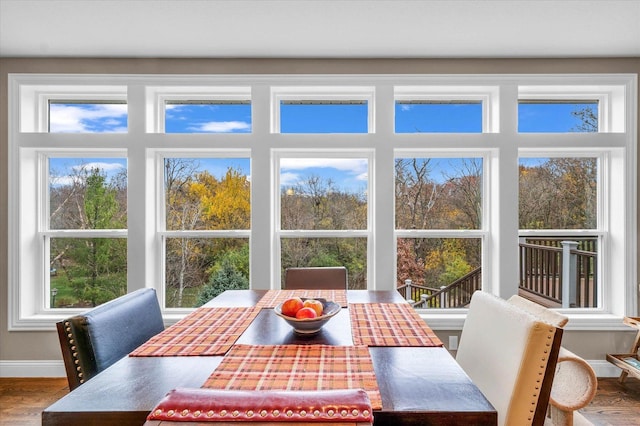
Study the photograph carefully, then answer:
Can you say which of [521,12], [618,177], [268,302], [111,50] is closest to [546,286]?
[618,177]

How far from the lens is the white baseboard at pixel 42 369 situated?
9.94 ft

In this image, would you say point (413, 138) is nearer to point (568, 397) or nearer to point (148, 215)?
point (568, 397)

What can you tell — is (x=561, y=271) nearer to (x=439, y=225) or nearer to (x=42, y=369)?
(x=439, y=225)

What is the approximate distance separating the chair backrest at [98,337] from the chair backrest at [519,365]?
1.41m

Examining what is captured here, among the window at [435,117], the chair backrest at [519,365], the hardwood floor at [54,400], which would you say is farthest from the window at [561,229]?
the chair backrest at [519,365]

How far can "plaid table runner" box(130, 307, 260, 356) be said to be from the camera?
136 centimetres

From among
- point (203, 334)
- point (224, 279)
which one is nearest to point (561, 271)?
point (224, 279)

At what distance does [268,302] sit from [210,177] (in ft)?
5.21

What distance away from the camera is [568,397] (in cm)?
165

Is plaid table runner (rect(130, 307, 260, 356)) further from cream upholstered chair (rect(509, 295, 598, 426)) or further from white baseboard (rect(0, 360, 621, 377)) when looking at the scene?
white baseboard (rect(0, 360, 621, 377))

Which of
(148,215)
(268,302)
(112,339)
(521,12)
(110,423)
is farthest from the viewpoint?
(148,215)

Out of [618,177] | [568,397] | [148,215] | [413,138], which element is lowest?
[568,397]

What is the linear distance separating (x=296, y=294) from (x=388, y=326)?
0.80 m

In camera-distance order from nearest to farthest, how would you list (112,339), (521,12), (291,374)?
1. (291,374)
2. (112,339)
3. (521,12)
